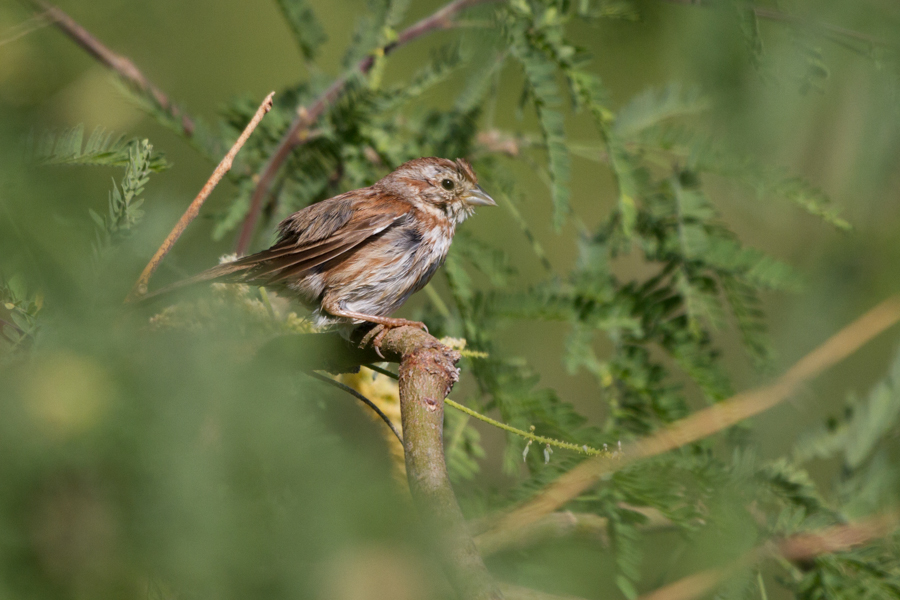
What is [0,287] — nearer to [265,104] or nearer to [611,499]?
[265,104]

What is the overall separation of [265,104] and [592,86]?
1.22 m

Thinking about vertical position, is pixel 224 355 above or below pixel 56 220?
below

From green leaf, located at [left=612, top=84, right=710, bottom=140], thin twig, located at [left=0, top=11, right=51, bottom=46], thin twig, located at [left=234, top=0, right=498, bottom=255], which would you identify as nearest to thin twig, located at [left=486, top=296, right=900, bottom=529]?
green leaf, located at [left=612, top=84, right=710, bottom=140]

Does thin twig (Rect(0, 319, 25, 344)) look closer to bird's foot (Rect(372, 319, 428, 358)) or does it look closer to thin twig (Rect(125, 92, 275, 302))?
thin twig (Rect(125, 92, 275, 302))

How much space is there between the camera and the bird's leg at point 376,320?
197 cm

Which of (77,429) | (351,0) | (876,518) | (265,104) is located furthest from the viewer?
(351,0)

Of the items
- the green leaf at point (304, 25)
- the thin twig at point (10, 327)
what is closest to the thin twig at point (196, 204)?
the thin twig at point (10, 327)

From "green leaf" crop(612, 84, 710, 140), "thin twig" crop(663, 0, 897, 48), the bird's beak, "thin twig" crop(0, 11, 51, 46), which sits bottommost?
"thin twig" crop(663, 0, 897, 48)

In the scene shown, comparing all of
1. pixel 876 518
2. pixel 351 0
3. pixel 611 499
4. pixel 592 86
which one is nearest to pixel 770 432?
pixel 876 518

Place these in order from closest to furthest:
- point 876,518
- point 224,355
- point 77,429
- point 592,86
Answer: point 77,429, point 224,355, point 592,86, point 876,518

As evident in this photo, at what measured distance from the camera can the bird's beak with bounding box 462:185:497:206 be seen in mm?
3072

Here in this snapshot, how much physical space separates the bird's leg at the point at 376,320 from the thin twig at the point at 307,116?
0.40m

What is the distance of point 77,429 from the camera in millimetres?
791

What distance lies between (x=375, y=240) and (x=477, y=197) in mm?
462
